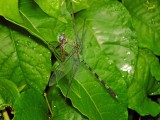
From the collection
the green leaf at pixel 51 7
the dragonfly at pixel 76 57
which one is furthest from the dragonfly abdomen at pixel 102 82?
the green leaf at pixel 51 7

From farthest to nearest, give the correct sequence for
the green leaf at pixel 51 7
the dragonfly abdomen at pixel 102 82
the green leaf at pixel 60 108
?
the green leaf at pixel 60 108 < the dragonfly abdomen at pixel 102 82 < the green leaf at pixel 51 7

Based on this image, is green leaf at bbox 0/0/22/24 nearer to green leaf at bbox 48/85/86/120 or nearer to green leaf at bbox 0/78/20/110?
green leaf at bbox 0/78/20/110

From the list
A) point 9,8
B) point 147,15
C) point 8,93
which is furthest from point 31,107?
point 147,15

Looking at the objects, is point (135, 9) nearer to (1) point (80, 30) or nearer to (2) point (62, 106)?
(1) point (80, 30)

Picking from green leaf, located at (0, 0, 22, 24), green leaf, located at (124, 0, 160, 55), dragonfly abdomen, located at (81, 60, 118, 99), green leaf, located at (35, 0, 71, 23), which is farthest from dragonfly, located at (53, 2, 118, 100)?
green leaf, located at (124, 0, 160, 55)

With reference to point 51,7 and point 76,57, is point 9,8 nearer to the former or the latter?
point 51,7

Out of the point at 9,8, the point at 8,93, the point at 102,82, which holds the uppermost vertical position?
the point at 9,8

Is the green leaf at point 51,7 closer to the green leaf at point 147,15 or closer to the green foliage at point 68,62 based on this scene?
the green foliage at point 68,62
